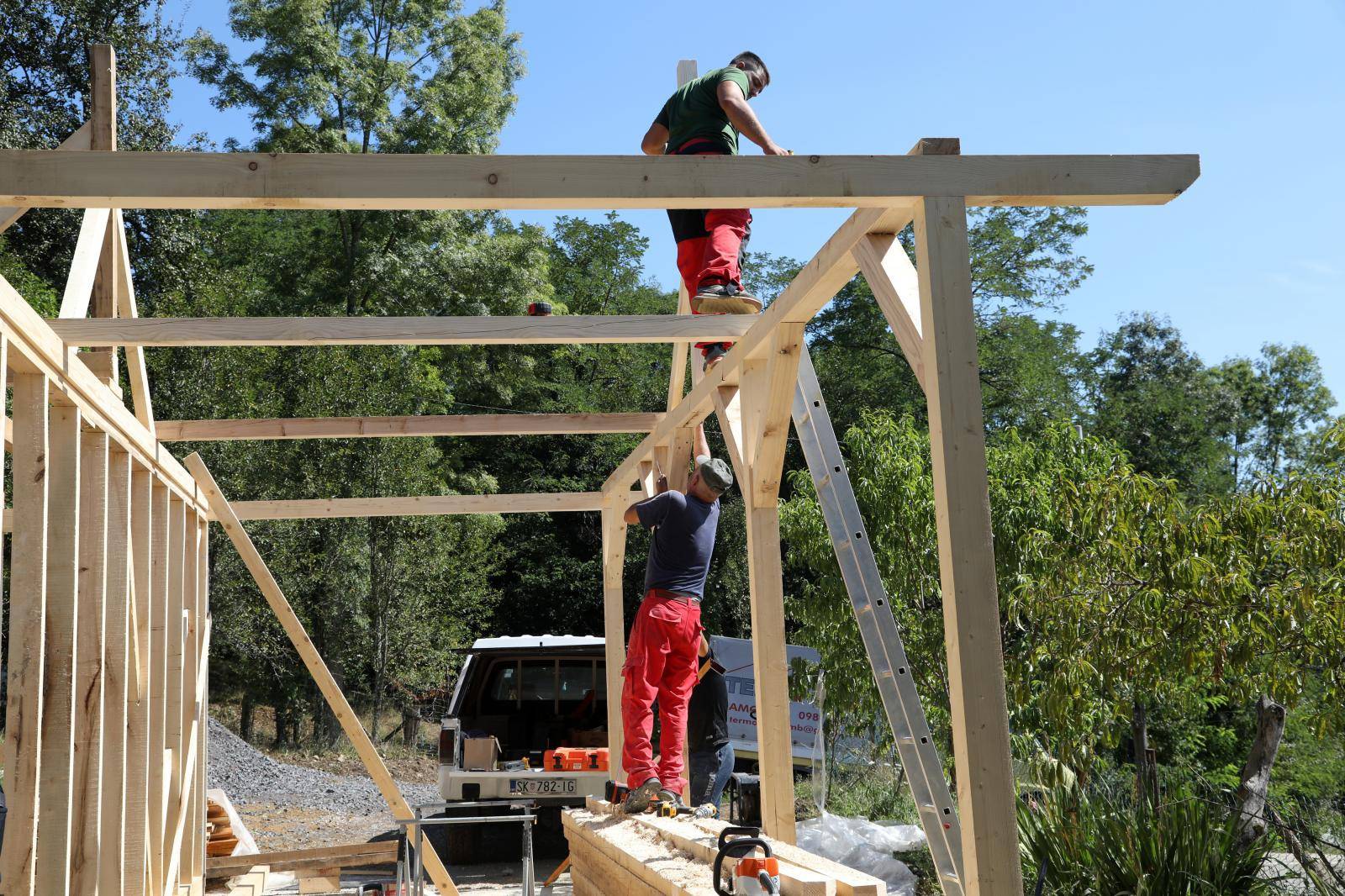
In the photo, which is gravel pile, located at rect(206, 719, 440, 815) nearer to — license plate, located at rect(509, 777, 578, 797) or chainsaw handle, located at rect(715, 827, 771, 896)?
license plate, located at rect(509, 777, 578, 797)

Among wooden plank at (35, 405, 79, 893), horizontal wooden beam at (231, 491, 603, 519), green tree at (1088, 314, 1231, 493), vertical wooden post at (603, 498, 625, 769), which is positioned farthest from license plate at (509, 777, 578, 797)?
green tree at (1088, 314, 1231, 493)

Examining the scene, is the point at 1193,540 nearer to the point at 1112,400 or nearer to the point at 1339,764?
the point at 1339,764

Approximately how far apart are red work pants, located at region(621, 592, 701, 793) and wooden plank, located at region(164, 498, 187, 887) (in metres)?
2.38

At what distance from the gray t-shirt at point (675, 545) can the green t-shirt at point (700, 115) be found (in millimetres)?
1887

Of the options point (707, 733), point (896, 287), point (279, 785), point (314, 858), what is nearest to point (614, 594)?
point (707, 733)

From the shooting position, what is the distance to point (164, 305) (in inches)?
794

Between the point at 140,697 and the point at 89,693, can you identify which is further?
the point at 140,697

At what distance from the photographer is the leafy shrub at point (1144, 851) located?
18.1ft

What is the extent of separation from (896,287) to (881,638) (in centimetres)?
125

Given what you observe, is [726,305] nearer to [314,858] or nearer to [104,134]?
[104,134]

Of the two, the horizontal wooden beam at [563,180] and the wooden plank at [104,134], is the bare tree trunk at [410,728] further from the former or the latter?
the horizontal wooden beam at [563,180]

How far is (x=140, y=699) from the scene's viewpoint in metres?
5.14

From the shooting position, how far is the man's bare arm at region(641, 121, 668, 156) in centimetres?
636

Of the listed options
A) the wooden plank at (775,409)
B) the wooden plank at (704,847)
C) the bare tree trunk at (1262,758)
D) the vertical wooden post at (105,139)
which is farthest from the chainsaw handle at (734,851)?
the bare tree trunk at (1262,758)
